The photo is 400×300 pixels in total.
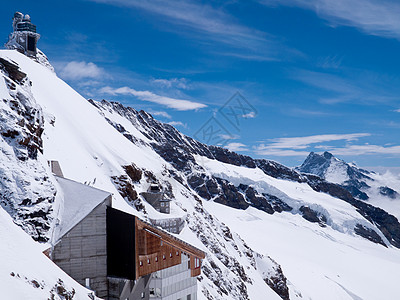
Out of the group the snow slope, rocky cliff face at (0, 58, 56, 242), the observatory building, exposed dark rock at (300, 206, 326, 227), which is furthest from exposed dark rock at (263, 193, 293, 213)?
the snow slope

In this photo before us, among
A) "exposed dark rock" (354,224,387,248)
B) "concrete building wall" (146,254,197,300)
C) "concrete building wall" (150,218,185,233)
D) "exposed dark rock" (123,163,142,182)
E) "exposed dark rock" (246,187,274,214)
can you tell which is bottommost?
"concrete building wall" (146,254,197,300)

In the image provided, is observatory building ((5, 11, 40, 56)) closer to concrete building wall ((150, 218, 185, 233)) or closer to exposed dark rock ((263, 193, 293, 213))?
concrete building wall ((150, 218, 185, 233))

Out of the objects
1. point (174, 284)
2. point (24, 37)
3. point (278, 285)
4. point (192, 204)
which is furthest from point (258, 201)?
point (174, 284)

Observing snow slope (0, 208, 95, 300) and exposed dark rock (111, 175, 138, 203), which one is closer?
snow slope (0, 208, 95, 300)

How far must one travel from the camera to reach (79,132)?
146ft

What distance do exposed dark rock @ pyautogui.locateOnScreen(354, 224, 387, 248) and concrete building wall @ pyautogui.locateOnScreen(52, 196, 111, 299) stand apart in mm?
167083

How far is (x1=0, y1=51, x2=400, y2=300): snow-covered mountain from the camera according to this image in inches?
747

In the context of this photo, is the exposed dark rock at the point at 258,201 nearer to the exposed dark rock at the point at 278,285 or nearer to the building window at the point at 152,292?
the exposed dark rock at the point at 278,285

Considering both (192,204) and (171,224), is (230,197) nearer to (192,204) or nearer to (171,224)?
(192,204)

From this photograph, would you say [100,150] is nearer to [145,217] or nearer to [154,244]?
[145,217]

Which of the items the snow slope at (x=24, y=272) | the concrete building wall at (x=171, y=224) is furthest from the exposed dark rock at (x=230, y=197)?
the snow slope at (x=24, y=272)

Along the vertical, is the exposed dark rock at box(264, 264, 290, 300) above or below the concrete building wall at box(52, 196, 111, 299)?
above

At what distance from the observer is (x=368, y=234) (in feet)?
545

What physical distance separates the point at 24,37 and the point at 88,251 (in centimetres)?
6177
